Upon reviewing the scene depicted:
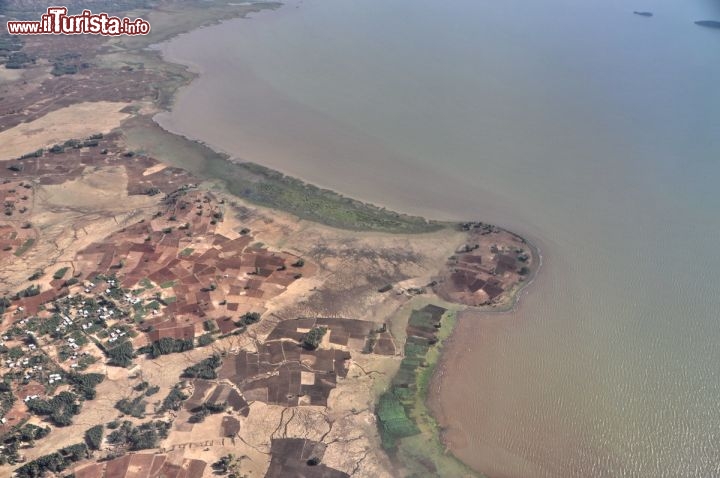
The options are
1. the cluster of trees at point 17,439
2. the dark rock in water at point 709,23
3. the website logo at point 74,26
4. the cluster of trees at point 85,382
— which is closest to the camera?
the cluster of trees at point 17,439

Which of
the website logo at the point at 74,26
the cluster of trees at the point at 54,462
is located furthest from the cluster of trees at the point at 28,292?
the website logo at the point at 74,26

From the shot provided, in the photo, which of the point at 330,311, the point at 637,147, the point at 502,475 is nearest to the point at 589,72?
the point at 637,147

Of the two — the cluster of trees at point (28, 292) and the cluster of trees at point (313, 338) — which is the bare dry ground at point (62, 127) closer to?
the cluster of trees at point (28, 292)

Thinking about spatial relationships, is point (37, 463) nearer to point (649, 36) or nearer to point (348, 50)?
point (348, 50)

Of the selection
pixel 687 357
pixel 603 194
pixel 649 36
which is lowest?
pixel 687 357

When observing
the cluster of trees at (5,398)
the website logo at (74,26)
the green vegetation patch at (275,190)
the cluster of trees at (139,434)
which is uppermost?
the website logo at (74,26)
